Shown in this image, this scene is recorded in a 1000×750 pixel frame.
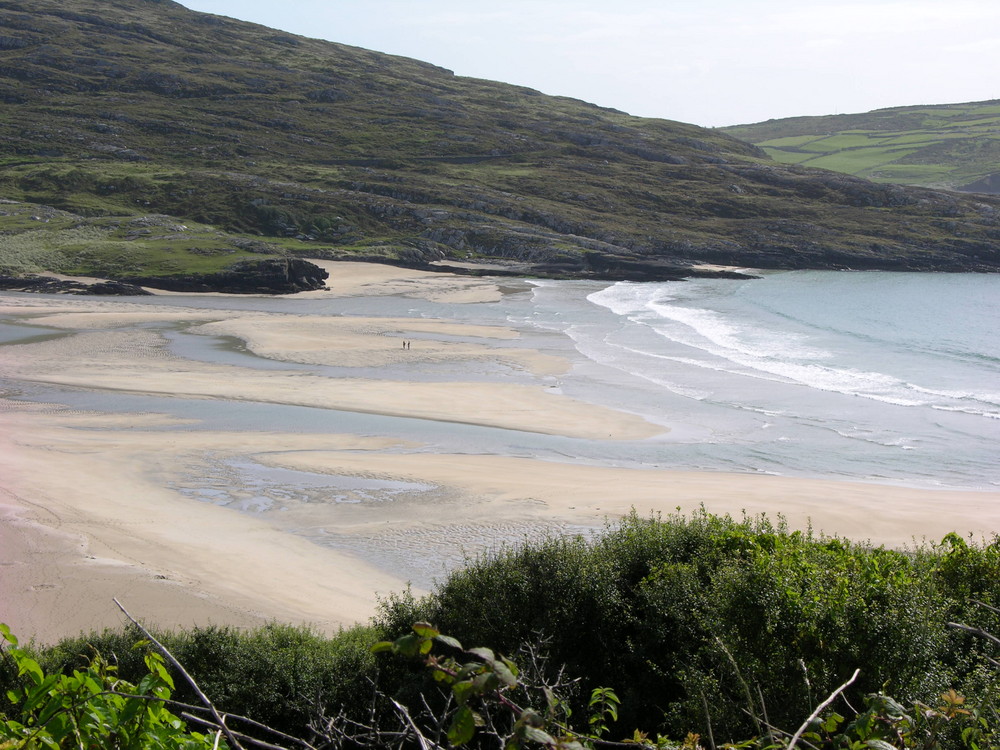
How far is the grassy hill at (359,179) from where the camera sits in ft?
294

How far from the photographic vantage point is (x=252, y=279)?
69.3 m

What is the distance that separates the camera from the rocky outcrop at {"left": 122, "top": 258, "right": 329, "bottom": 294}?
67500mm

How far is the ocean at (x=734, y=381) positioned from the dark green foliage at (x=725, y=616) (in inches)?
565

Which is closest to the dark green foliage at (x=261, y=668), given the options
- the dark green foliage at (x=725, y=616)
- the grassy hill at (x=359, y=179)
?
the dark green foliage at (x=725, y=616)

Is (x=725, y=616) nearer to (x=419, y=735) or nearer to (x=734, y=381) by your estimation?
(x=419, y=735)

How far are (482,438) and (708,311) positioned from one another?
40085 mm

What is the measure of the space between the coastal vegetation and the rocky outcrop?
59524mm

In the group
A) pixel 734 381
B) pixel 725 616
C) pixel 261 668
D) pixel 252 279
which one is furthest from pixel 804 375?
pixel 252 279

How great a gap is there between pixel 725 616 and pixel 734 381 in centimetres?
3029

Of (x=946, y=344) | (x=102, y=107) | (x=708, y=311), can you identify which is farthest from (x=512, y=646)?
(x=102, y=107)

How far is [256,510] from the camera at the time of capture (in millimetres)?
20328

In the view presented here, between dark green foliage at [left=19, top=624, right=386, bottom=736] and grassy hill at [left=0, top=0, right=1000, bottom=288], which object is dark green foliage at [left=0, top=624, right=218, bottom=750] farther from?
grassy hill at [left=0, top=0, right=1000, bottom=288]

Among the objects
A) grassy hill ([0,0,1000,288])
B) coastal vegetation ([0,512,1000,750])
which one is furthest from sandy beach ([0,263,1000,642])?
grassy hill ([0,0,1000,288])

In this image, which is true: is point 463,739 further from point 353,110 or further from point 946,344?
point 353,110
